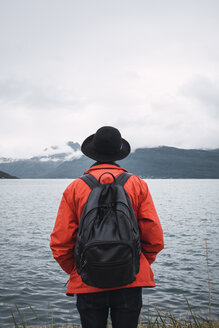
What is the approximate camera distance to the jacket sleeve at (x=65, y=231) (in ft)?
10.5

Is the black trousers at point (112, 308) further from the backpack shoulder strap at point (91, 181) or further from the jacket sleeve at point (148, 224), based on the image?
the backpack shoulder strap at point (91, 181)

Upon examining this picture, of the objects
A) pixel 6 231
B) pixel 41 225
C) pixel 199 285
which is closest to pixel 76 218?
pixel 199 285

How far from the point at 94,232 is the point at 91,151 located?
3.37ft

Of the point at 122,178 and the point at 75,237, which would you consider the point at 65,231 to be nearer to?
the point at 75,237

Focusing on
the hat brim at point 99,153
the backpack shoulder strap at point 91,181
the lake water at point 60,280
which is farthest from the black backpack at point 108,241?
the lake water at point 60,280

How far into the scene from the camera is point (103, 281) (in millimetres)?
Result: 2791

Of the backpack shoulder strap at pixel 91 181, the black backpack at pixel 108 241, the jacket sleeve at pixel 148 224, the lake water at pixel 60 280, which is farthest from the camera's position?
the lake water at pixel 60 280

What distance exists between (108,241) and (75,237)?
653 mm

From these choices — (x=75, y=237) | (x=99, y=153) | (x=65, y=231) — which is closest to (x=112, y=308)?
(x=75, y=237)

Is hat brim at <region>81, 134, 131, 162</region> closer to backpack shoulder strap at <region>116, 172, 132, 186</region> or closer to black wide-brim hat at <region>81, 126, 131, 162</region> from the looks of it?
black wide-brim hat at <region>81, 126, 131, 162</region>

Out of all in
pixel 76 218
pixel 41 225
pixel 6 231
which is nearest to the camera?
pixel 76 218

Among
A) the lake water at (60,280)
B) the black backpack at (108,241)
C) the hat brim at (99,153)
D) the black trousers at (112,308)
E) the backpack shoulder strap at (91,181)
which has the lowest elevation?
the lake water at (60,280)

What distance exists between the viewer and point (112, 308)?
3.06 m

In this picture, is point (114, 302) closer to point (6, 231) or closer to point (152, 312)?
point (152, 312)
